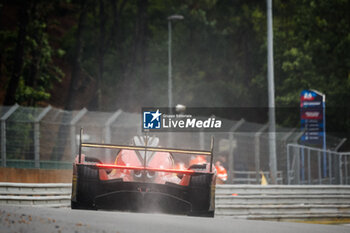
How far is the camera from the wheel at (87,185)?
11.4m

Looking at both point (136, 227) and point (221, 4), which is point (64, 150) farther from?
point (221, 4)

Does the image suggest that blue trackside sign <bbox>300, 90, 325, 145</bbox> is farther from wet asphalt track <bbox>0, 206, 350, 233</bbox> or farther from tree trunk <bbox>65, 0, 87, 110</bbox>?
tree trunk <bbox>65, 0, 87, 110</bbox>

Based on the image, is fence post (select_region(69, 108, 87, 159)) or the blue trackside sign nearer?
fence post (select_region(69, 108, 87, 159))

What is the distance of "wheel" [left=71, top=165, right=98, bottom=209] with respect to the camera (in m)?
11.4

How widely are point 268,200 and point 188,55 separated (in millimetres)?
39451

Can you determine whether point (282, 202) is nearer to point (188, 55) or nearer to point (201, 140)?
point (201, 140)

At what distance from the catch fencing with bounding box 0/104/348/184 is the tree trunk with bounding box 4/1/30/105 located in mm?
6306

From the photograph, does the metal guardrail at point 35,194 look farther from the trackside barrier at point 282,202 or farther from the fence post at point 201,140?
the fence post at point 201,140

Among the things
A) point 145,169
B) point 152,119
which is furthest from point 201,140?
point 145,169

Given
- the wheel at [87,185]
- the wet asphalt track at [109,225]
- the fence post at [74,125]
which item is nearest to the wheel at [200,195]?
the wet asphalt track at [109,225]

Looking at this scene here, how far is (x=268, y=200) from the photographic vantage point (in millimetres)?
17703

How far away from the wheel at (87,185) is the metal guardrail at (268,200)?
15.6ft

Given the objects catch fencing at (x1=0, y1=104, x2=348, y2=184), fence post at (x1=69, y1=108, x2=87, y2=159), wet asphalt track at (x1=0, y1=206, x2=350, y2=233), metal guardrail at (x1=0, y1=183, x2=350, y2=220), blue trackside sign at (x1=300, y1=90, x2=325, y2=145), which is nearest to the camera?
wet asphalt track at (x1=0, y1=206, x2=350, y2=233)

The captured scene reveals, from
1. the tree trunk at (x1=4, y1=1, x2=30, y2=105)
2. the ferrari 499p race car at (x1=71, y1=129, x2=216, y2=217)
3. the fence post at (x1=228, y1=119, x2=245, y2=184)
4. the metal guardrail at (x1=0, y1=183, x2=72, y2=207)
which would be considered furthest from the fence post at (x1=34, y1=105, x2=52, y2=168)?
the ferrari 499p race car at (x1=71, y1=129, x2=216, y2=217)
